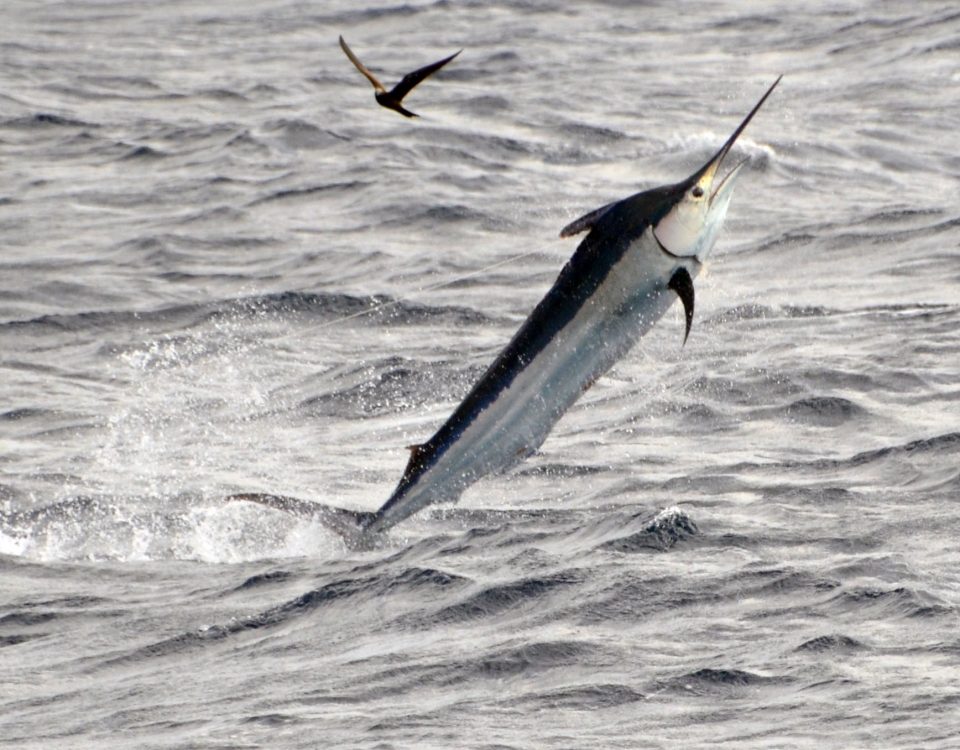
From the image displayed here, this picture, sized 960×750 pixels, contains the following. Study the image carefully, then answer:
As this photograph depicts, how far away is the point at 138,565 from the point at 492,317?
19.2 ft

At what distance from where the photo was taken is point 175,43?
31.1 m

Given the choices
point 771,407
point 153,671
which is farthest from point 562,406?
point 771,407

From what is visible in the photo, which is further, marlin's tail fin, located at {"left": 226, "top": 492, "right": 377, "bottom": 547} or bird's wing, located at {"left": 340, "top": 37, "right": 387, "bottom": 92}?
marlin's tail fin, located at {"left": 226, "top": 492, "right": 377, "bottom": 547}

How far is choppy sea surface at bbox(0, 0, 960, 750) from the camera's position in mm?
8078

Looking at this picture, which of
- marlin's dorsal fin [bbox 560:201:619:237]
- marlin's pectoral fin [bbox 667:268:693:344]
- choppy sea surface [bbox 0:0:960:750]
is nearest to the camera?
marlin's pectoral fin [bbox 667:268:693:344]

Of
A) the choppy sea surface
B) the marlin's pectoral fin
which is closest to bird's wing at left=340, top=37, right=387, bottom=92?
the marlin's pectoral fin

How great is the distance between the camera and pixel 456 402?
13758mm

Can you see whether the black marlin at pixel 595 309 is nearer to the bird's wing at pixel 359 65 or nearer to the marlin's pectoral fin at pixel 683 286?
the marlin's pectoral fin at pixel 683 286

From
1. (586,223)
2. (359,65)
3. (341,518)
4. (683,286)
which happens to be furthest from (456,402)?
(683,286)

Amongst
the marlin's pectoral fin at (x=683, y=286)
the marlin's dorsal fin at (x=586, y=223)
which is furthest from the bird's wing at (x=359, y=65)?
the marlin's pectoral fin at (x=683, y=286)

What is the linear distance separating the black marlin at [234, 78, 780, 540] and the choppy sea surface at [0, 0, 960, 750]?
4.97 ft

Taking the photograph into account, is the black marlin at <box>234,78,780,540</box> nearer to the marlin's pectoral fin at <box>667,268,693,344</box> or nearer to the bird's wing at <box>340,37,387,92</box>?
the marlin's pectoral fin at <box>667,268,693,344</box>

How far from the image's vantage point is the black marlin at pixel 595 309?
606 centimetres

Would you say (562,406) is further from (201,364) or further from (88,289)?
(88,289)
